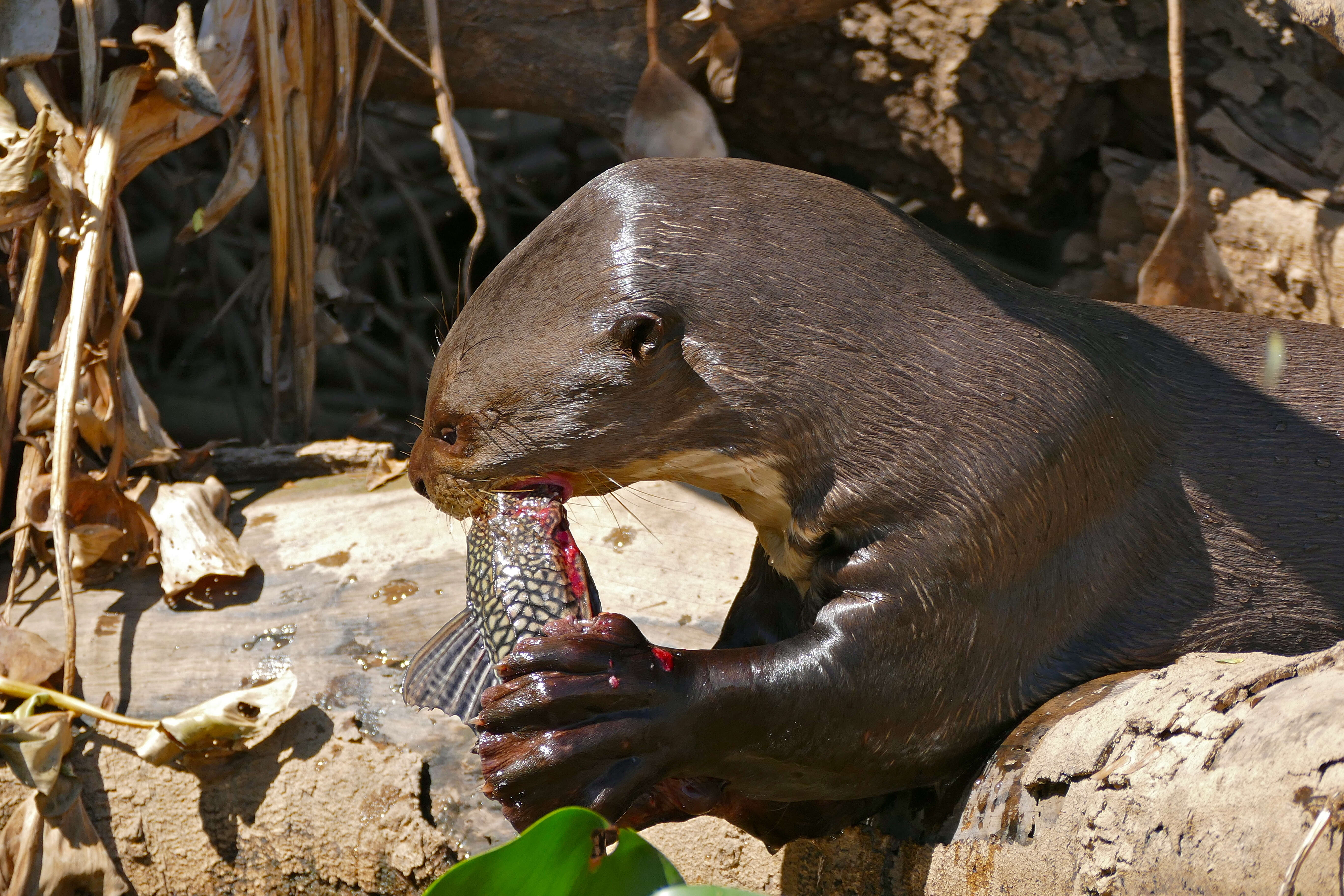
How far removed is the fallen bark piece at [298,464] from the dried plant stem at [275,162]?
0.34 metres

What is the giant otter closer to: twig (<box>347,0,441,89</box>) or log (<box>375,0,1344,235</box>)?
twig (<box>347,0,441,89</box>)

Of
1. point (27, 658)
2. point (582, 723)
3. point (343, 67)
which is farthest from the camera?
point (343, 67)

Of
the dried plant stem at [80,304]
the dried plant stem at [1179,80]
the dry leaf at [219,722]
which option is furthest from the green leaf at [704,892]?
the dried plant stem at [1179,80]

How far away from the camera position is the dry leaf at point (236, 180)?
2.96 metres

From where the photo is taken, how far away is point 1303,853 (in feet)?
3.93

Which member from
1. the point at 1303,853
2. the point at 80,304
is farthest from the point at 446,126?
the point at 1303,853

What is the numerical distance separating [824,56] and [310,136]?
1495mm

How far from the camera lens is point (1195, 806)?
134 centimetres

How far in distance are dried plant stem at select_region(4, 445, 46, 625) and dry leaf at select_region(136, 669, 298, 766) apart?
1.72 feet

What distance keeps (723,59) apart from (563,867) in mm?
2453

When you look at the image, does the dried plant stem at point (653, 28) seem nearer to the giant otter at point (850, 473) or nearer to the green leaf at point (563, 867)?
the giant otter at point (850, 473)

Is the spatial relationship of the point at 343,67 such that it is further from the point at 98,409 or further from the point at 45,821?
the point at 45,821

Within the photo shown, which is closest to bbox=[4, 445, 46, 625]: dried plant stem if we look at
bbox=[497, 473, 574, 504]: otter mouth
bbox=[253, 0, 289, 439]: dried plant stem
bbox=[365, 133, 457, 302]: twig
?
bbox=[253, 0, 289, 439]: dried plant stem

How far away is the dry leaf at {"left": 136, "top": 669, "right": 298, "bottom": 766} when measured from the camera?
210cm
